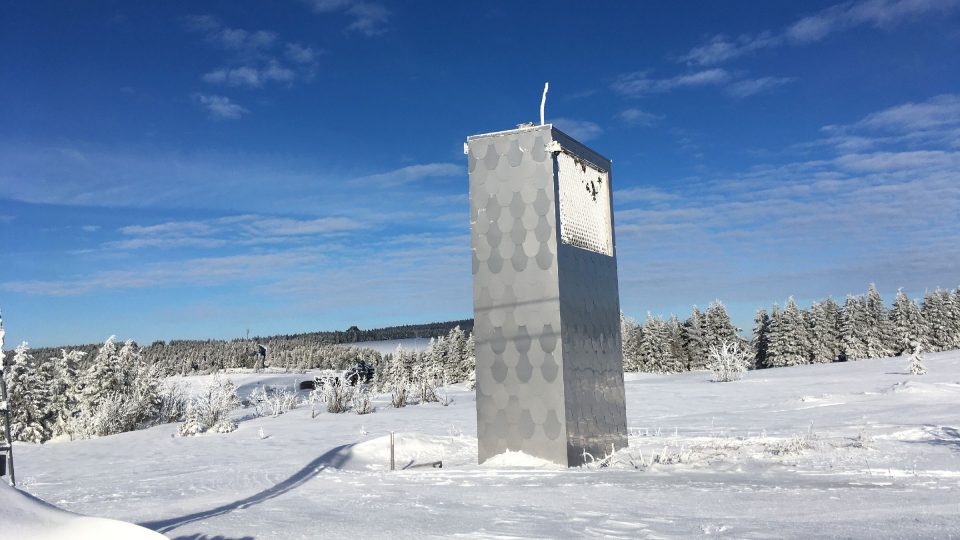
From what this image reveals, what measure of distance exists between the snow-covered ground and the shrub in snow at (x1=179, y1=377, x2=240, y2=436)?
0.47 m

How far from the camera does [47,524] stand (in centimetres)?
304

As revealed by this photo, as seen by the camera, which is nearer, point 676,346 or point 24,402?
point 24,402

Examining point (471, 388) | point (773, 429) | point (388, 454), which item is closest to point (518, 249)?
point (388, 454)

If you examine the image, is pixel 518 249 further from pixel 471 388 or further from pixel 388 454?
pixel 471 388

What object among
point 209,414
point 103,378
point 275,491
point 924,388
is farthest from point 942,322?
point 275,491

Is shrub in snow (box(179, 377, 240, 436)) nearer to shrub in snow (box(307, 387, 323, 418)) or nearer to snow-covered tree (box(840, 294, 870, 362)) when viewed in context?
shrub in snow (box(307, 387, 323, 418))

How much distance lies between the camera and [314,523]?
516cm

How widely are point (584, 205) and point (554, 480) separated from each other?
3.99 m

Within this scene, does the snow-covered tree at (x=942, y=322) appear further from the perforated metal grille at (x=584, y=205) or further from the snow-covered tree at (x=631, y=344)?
the perforated metal grille at (x=584, y=205)

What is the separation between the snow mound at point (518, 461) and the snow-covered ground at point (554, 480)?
25 millimetres

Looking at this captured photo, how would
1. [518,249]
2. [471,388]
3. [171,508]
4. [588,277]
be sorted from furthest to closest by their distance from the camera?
1. [471,388]
2. [588,277]
3. [518,249]
4. [171,508]

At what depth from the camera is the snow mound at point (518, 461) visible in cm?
827

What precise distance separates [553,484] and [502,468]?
1.41 m

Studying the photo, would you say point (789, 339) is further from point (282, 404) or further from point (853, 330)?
point (282, 404)
